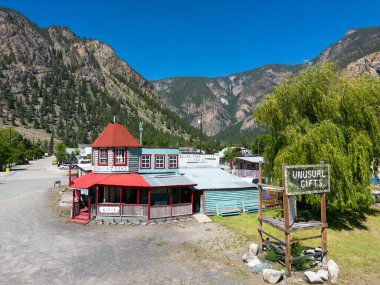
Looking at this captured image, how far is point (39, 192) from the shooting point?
3553 centimetres

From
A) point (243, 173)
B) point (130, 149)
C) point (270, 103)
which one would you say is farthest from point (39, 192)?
point (270, 103)

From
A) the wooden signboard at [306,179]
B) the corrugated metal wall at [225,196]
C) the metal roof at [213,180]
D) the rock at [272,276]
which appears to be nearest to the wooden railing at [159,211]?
the metal roof at [213,180]

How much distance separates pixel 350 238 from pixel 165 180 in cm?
1443

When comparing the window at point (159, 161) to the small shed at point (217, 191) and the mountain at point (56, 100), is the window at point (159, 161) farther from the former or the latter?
the mountain at point (56, 100)

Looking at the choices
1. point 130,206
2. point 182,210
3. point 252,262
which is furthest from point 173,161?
point 252,262

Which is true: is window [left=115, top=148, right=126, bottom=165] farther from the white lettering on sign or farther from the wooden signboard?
the wooden signboard

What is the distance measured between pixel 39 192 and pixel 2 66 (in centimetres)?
16599

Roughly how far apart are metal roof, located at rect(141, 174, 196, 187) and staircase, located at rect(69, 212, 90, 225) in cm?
567

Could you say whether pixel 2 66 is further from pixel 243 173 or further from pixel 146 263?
pixel 146 263

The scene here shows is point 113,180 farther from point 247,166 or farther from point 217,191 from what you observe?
point 247,166

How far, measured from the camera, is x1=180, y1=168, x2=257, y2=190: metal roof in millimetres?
25553

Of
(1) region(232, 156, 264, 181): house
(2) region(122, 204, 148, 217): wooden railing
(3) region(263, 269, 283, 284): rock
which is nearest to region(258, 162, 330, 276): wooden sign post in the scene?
(3) region(263, 269, 283, 284): rock

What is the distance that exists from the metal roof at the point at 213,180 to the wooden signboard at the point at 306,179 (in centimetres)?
1196

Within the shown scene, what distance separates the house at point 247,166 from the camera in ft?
127
